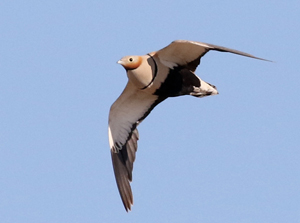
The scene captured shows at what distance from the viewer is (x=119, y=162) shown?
14.0m

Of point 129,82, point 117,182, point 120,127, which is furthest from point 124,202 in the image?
point 129,82

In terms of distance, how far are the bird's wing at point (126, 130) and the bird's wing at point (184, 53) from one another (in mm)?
1198

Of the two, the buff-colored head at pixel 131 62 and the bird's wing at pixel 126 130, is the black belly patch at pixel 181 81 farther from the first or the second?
the bird's wing at pixel 126 130

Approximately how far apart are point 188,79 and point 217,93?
755 millimetres

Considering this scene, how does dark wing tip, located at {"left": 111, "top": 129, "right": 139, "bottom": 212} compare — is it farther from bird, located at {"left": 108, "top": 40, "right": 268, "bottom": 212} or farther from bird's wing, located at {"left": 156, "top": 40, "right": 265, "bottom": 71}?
bird's wing, located at {"left": 156, "top": 40, "right": 265, "bottom": 71}

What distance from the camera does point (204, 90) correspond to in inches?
504

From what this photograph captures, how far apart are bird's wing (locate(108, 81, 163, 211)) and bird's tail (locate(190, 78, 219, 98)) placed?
1073 millimetres

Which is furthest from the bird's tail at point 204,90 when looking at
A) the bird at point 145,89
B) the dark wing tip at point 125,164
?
the dark wing tip at point 125,164

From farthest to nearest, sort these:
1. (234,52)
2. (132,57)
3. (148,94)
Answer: (148,94) < (132,57) < (234,52)

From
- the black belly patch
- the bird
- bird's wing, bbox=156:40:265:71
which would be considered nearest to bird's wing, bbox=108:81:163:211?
the bird

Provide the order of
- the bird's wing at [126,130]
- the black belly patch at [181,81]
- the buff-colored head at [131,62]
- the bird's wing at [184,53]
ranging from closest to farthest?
→ the bird's wing at [184,53], the buff-colored head at [131,62], the black belly patch at [181,81], the bird's wing at [126,130]

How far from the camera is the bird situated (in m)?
12.4

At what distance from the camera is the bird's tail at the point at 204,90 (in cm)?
1272

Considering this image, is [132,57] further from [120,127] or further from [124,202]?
[124,202]
